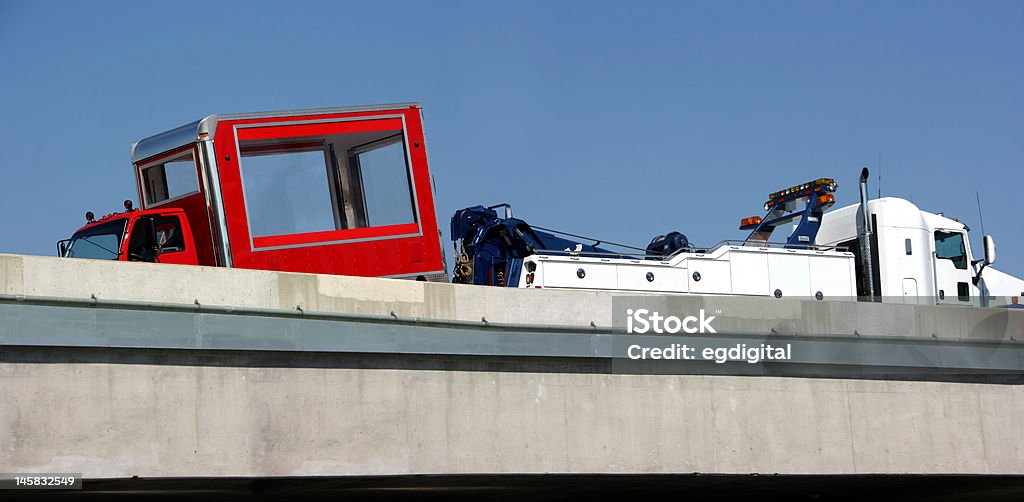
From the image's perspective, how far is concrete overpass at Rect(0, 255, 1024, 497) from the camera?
11.6 meters

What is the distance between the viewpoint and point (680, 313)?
14312 millimetres

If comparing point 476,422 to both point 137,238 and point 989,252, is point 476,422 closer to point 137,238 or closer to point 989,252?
point 137,238

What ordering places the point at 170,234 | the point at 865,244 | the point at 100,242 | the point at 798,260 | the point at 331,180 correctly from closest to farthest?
the point at 100,242, the point at 170,234, the point at 331,180, the point at 798,260, the point at 865,244

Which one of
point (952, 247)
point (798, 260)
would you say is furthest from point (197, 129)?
point (952, 247)

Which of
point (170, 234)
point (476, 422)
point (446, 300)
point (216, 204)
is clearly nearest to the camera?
point (476, 422)

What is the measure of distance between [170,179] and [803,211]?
36.5 feet

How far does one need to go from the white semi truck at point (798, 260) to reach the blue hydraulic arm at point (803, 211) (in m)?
0.02

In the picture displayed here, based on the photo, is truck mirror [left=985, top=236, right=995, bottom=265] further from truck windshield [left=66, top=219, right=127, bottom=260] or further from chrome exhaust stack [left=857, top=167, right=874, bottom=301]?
truck windshield [left=66, top=219, right=127, bottom=260]

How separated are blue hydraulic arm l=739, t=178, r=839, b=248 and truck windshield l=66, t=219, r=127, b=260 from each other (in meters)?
10.4

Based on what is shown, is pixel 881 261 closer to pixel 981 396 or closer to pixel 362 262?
pixel 981 396

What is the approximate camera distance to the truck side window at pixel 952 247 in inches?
772

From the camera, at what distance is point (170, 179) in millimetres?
15570

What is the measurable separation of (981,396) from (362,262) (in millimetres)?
8472

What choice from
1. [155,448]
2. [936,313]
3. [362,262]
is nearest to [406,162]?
[362,262]
